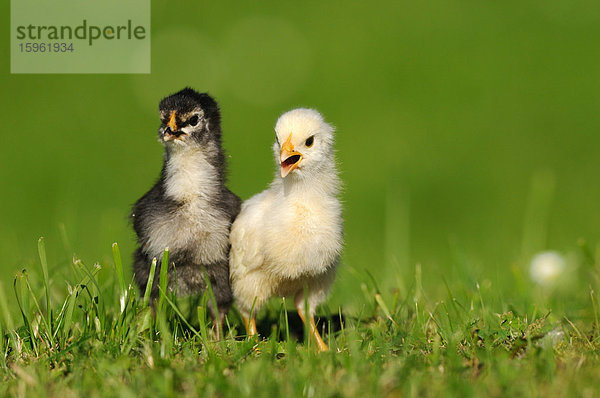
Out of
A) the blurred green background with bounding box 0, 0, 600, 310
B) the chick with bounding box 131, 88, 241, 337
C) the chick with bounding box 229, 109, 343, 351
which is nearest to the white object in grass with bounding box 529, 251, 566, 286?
the blurred green background with bounding box 0, 0, 600, 310

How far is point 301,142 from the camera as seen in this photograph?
505 cm

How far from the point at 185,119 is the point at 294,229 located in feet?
3.42

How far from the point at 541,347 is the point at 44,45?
6.87 m

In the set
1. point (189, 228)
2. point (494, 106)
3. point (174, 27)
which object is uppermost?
point (174, 27)

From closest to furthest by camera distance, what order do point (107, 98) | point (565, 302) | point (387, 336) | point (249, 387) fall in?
point (249, 387), point (387, 336), point (565, 302), point (107, 98)

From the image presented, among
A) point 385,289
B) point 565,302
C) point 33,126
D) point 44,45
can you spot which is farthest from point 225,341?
point 33,126

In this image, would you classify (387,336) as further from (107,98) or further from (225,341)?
(107,98)

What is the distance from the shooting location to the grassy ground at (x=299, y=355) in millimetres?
3893

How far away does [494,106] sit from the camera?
46.5 ft

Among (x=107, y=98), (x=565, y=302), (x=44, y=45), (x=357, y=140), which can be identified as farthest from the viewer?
(x=107, y=98)

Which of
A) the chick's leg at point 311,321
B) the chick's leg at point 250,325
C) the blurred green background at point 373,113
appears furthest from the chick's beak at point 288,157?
the blurred green background at point 373,113

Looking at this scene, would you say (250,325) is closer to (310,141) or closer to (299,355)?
(299,355)

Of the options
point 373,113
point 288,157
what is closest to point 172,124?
point 288,157

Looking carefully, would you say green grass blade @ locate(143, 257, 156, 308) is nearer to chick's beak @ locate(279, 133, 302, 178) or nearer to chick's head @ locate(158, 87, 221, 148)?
chick's head @ locate(158, 87, 221, 148)
